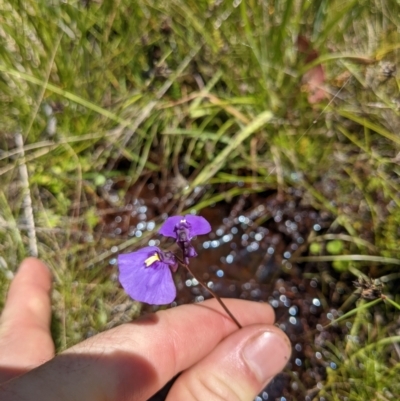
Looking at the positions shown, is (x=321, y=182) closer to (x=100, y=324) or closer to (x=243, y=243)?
(x=243, y=243)

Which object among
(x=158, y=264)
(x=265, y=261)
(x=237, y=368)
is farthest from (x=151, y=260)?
(x=265, y=261)

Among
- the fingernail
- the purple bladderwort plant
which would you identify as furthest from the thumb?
the purple bladderwort plant

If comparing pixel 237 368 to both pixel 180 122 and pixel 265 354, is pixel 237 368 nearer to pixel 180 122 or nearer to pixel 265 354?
pixel 265 354

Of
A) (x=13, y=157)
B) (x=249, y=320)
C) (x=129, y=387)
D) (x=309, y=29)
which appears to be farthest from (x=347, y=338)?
(x=13, y=157)

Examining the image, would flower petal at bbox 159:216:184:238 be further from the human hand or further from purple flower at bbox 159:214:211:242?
the human hand

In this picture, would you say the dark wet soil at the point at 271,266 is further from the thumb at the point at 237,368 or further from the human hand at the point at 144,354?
the thumb at the point at 237,368

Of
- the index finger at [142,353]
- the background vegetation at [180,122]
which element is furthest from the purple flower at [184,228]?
the background vegetation at [180,122]
